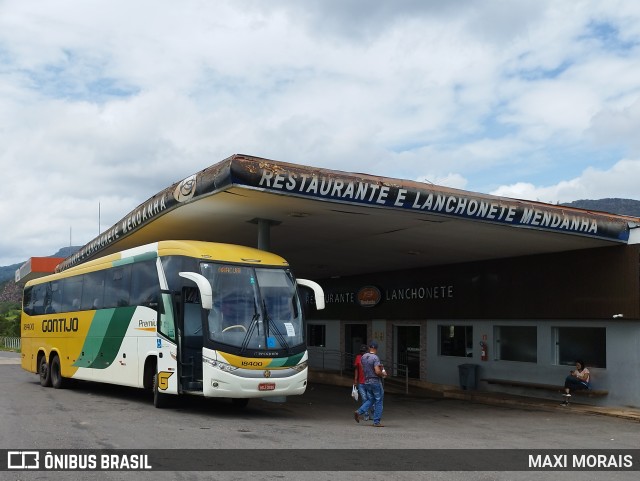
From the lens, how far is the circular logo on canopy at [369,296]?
30406 millimetres

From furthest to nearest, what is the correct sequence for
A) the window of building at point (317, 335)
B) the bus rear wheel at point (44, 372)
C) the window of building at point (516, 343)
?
the window of building at point (317, 335) < the window of building at point (516, 343) < the bus rear wheel at point (44, 372)

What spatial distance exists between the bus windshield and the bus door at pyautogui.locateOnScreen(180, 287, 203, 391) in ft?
1.57

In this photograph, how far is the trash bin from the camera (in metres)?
24.5

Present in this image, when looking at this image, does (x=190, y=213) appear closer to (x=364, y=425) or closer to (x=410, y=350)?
(x=364, y=425)

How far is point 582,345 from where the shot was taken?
69.8ft

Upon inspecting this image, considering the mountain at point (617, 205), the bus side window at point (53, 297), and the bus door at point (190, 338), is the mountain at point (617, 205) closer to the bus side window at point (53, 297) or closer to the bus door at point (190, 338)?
the bus side window at point (53, 297)

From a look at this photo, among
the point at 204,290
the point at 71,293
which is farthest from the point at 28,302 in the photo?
the point at 204,290

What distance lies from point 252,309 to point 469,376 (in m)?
11.7

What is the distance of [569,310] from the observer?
21.1 metres

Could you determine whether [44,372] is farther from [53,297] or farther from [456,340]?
[456,340]

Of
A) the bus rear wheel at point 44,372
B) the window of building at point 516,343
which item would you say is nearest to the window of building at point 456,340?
the window of building at point 516,343

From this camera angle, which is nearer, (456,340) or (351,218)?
(351,218)

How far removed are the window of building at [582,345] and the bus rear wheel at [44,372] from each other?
15.1m

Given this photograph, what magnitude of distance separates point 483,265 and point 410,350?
18.1ft
